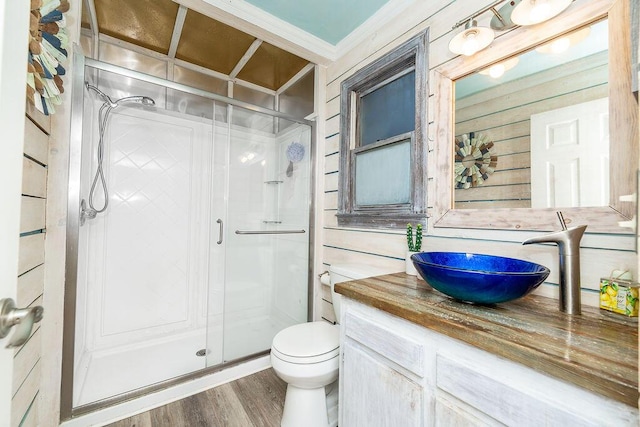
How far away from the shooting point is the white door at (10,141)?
436 mm

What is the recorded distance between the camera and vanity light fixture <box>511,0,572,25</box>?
0.99m

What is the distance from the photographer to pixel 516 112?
1171 millimetres

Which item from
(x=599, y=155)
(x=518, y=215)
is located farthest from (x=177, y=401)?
(x=599, y=155)

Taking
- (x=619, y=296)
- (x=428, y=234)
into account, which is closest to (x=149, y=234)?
(x=428, y=234)

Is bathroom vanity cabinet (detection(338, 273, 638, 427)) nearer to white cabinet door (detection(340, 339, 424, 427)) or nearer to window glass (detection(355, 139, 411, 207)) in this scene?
white cabinet door (detection(340, 339, 424, 427))

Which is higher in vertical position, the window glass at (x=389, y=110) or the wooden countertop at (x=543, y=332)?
the window glass at (x=389, y=110)

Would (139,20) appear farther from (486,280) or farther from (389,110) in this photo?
(486,280)

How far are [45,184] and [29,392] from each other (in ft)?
2.98

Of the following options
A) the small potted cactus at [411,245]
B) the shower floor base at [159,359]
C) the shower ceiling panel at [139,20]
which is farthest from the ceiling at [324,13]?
the shower floor base at [159,359]

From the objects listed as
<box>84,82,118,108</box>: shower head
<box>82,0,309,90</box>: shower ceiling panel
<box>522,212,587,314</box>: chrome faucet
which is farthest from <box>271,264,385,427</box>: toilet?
<box>82,0,309,90</box>: shower ceiling panel

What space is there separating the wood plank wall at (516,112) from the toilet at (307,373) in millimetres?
764

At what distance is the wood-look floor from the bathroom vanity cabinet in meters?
0.62

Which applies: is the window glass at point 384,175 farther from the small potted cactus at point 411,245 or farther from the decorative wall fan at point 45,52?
the decorative wall fan at point 45,52

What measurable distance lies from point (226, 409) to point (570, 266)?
180 centimetres
